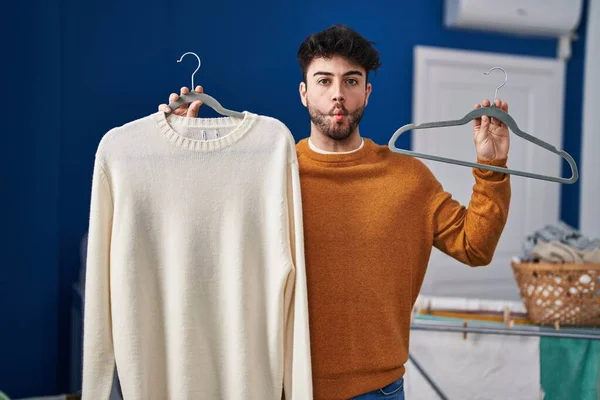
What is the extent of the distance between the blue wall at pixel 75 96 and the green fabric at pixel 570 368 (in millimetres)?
1458

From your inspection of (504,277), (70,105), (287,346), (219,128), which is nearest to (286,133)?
(219,128)

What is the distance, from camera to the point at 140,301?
1145mm

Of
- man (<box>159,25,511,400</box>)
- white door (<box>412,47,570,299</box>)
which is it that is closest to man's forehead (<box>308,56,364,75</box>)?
man (<box>159,25,511,400</box>)

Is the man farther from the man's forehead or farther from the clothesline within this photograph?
the clothesline

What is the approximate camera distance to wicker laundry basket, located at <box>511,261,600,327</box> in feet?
5.55

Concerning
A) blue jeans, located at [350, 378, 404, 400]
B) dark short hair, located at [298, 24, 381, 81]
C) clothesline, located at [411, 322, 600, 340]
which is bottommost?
clothesline, located at [411, 322, 600, 340]

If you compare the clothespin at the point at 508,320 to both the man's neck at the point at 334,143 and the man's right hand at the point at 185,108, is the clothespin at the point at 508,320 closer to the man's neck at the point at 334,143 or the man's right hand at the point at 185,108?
the man's neck at the point at 334,143

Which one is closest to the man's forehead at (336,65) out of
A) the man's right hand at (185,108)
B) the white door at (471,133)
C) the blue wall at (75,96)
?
the man's right hand at (185,108)

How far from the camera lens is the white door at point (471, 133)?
2.96 meters

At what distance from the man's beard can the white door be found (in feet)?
5.66

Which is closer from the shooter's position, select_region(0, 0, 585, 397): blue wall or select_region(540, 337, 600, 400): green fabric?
select_region(540, 337, 600, 400): green fabric

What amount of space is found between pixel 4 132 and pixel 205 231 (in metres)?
1.49

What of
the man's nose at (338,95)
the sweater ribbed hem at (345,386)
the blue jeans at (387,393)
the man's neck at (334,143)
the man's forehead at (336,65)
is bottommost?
the blue jeans at (387,393)

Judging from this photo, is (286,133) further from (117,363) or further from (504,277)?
(504,277)
